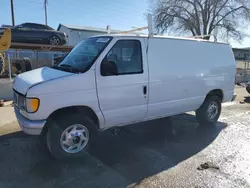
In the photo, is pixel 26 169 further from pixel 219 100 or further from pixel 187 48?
pixel 219 100

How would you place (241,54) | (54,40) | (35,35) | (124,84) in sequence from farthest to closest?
(241,54) < (54,40) < (35,35) < (124,84)

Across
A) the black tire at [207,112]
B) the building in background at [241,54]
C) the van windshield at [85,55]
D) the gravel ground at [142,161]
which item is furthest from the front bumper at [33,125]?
the building in background at [241,54]

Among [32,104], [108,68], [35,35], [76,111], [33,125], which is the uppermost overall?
[35,35]

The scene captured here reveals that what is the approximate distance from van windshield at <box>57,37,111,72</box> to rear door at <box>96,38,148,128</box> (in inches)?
5.9

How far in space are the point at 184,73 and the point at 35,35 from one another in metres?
12.2

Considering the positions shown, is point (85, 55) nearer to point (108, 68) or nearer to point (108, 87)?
point (108, 68)

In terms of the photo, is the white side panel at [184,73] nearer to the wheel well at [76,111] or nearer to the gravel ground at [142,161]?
the gravel ground at [142,161]

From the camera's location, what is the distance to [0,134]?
5.39 meters

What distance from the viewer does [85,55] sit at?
4.35 m

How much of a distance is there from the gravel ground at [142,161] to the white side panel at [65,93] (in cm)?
91

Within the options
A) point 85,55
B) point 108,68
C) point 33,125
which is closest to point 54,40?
point 85,55

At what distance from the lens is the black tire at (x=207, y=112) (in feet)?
19.8

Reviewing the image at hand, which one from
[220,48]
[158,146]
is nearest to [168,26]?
[220,48]

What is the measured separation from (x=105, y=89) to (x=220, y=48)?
361cm
